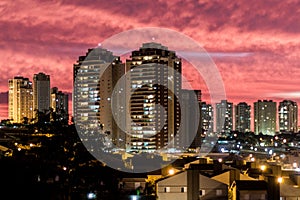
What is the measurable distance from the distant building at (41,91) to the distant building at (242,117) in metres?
39.5

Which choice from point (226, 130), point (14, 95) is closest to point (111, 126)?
point (14, 95)

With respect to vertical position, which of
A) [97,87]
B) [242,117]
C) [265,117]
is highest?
[97,87]

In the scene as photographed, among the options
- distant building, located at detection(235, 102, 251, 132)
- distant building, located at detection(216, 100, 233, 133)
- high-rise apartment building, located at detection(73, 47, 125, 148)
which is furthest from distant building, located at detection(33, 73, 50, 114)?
distant building, located at detection(235, 102, 251, 132)

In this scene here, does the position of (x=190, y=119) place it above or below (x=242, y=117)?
above

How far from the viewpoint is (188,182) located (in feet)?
37.9

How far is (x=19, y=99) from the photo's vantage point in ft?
143

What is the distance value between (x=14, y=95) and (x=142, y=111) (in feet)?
41.5

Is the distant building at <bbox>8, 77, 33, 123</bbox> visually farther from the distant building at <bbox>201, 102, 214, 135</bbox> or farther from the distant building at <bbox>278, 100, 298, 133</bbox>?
the distant building at <bbox>278, 100, 298, 133</bbox>

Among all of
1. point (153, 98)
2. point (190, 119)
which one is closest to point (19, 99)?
point (153, 98)

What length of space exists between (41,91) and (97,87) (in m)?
7.45

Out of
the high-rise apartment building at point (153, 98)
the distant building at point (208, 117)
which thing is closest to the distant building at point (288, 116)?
the distant building at point (208, 117)

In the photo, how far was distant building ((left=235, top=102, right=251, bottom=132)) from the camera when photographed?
79.1 m

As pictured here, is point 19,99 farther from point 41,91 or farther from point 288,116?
point 288,116

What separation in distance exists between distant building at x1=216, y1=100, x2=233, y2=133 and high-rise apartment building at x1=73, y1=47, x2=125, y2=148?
30.4 m
